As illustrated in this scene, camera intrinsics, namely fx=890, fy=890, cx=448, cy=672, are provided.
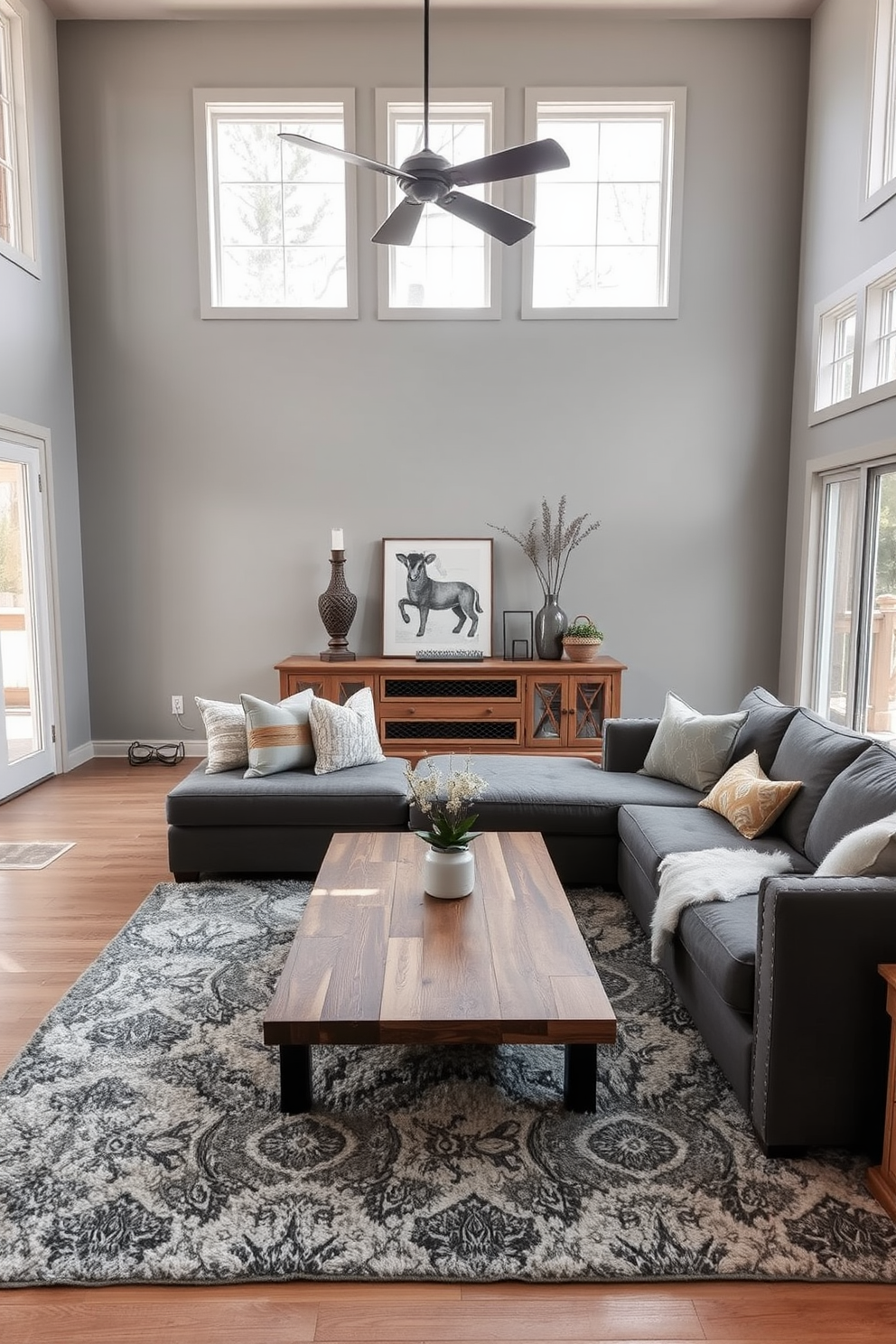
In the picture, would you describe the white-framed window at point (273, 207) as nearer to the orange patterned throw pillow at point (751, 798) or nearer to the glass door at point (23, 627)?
the glass door at point (23, 627)

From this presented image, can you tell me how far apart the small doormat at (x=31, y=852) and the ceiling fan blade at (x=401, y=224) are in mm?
3145

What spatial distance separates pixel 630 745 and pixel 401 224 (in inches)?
99.1

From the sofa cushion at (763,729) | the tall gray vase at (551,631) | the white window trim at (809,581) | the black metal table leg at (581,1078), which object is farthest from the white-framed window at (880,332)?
the black metal table leg at (581,1078)

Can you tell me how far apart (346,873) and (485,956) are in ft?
2.56

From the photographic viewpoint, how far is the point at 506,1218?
193 centimetres

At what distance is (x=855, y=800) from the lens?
110 inches

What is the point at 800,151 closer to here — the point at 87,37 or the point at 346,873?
the point at 87,37

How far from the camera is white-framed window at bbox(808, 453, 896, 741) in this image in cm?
461

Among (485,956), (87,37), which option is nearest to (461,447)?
(87,37)

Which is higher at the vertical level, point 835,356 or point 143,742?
point 835,356

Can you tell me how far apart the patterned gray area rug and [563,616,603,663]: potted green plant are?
3.00 meters

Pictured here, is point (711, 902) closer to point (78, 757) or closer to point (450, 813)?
point (450, 813)

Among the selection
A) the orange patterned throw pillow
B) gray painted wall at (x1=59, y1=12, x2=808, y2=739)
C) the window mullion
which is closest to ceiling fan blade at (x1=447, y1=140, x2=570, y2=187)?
the orange patterned throw pillow

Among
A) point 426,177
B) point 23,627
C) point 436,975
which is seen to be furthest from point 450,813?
point 23,627
